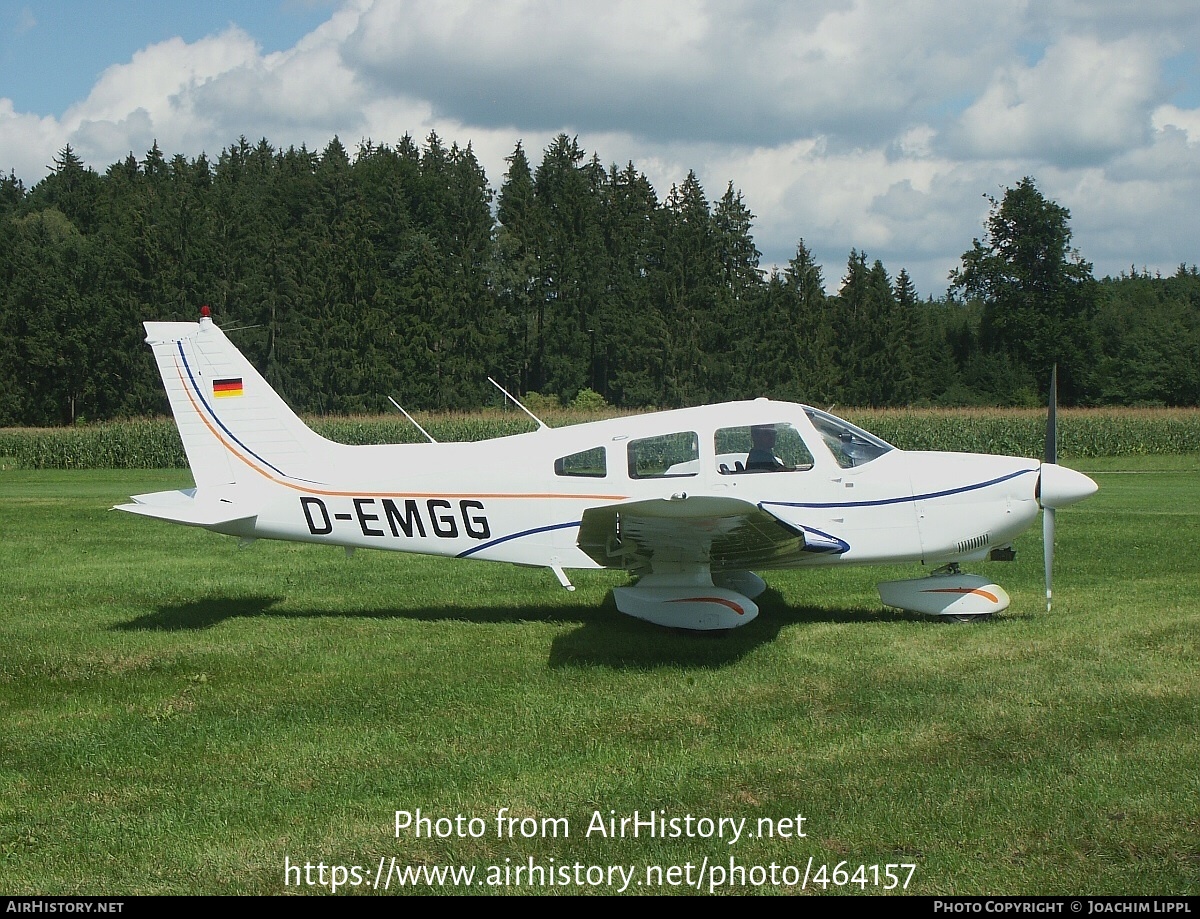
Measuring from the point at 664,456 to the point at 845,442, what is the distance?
1.58 metres

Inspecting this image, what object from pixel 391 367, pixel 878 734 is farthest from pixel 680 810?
pixel 391 367

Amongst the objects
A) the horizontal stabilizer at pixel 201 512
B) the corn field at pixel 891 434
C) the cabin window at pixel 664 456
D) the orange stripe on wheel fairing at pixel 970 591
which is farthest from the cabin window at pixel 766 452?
the corn field at pixel 891 434

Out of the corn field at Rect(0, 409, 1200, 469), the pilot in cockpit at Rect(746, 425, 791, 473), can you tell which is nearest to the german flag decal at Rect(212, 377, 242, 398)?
the pilot in cockpit at Rect(746, 425, 791, 473)

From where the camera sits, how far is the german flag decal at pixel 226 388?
973 cm

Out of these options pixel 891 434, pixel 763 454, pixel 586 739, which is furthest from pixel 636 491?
pixel 891 434

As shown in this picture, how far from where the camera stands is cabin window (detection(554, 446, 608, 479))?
359 inches

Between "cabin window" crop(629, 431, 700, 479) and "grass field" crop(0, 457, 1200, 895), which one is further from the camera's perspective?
"cabin window" crop(629, 431, 700, 479)

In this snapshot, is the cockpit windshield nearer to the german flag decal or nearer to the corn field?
the german flag decal

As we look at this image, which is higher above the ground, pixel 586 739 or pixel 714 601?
pixel 714 601

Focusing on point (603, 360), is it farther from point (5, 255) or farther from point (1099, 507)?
point (1099, 507)

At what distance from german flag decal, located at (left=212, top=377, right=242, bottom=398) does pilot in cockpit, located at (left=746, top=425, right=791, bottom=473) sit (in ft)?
15.5

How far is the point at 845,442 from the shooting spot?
29.9 ft

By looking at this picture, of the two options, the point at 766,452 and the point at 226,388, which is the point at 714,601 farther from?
the point at 226,388

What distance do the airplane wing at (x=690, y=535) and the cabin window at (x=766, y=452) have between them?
64 cm
